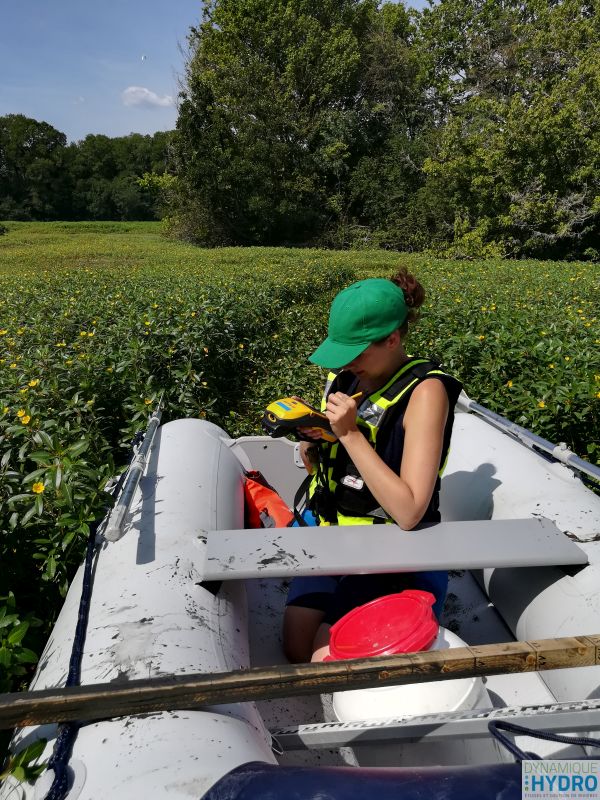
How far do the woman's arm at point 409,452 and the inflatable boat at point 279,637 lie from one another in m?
0.11

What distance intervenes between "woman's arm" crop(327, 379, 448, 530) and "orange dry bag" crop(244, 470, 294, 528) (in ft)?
2.46

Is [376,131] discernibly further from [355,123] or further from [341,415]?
[341,415]

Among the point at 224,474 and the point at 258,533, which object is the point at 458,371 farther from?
the point at 258,533

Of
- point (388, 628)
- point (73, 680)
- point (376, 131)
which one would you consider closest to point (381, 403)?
point (388, 628)

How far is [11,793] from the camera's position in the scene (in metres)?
1.04

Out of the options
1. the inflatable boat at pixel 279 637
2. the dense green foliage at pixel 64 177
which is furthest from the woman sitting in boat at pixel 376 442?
the dense green foliage at pixel 64 177

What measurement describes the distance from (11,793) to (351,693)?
707mm

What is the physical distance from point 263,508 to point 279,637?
524 mm

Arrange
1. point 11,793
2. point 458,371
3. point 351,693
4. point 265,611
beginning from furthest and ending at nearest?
point 458,371
point 265,611
point 351,693
point 11,793

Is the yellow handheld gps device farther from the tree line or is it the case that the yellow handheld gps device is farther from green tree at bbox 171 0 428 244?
green tree at bbox 171 0 428 244

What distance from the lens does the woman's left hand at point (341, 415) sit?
1514 mm

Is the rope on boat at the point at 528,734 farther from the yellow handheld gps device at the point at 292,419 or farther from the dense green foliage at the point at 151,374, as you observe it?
the dense green foliage at the point at 151,374

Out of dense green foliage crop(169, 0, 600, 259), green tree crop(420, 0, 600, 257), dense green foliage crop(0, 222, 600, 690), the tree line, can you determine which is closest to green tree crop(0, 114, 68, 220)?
the tree line

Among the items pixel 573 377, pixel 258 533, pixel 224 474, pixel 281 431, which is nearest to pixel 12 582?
pixel 224 474
